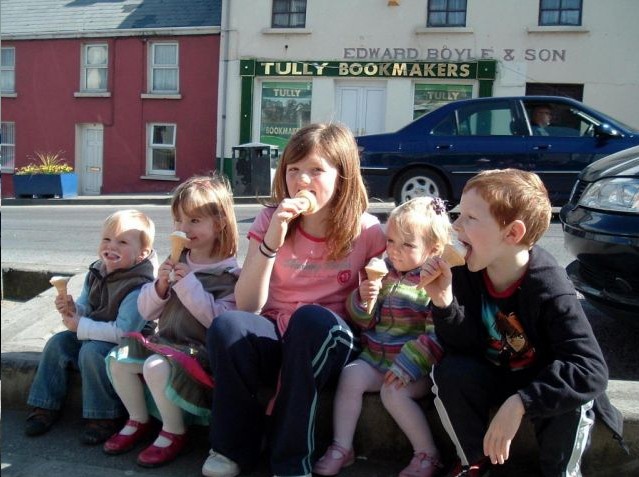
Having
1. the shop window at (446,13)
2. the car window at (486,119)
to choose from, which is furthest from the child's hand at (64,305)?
the shop window at (446,13)

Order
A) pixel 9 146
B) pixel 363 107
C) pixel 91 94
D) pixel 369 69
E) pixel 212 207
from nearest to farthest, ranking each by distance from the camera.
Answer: pixel 212 207 < pixel 369 69 < pixel 363 107 < pixel 91 94 < pixel 9 146

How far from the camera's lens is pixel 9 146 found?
21.3 metres

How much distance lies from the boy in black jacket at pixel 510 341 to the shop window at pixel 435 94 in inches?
585

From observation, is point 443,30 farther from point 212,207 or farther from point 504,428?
point 504,428

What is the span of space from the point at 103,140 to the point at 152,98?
1.99 meters

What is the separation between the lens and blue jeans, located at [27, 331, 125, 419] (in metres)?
2.84

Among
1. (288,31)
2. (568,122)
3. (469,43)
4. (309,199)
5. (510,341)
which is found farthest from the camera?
(288,31)

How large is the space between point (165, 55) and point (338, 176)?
17574 millimetres

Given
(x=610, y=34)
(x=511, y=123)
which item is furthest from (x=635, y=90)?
(x=511, y=123)

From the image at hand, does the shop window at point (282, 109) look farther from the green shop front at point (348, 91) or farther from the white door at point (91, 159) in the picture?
the white door at point (91, 159)

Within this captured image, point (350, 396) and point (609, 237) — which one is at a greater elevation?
point (609, 237)

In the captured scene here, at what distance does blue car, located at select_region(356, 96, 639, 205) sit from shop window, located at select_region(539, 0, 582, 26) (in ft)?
25.6

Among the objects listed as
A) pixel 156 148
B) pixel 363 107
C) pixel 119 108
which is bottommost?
pixel 156 148

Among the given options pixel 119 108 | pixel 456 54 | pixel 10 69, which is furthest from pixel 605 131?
pixel 10 69
